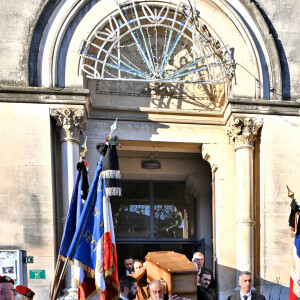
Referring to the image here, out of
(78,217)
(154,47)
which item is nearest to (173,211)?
(154,47)

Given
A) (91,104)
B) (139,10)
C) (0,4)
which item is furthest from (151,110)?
(0,4)

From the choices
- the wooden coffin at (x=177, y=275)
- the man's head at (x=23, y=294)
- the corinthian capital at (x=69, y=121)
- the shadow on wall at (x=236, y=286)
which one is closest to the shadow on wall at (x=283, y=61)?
the shadow on wall at (x=236, y=286)

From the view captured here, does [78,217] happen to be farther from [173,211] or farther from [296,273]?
[173,211]

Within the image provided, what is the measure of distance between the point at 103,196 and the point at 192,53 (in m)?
4.85

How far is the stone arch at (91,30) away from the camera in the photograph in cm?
1160

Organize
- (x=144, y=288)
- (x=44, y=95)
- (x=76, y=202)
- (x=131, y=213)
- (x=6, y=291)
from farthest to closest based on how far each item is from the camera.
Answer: (x=131, y=213), (x=44, y=95), (x=76, y=202), (x=144, y=288), (x=6, y=291)

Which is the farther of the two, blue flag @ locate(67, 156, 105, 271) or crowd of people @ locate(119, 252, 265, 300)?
blue flag @ locate(67, 156, 105, 271)

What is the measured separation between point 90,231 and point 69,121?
10.3 feet

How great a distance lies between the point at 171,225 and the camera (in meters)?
14.7

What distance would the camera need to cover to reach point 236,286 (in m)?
12.0

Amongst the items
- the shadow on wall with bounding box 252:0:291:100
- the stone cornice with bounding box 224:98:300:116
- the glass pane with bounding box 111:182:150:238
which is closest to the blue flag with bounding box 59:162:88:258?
the stone cornice with bounding box 224:98:300:116

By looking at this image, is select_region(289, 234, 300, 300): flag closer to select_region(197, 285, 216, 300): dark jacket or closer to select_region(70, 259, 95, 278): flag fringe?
select_region(197, 285, 216, 300): dark jacket

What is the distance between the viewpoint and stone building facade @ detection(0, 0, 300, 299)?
11281 millimetres

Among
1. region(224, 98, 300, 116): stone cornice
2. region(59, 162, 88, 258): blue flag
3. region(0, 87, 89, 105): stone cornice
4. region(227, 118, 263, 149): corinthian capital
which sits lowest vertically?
region(59, 162, 88, 258): blue flag
